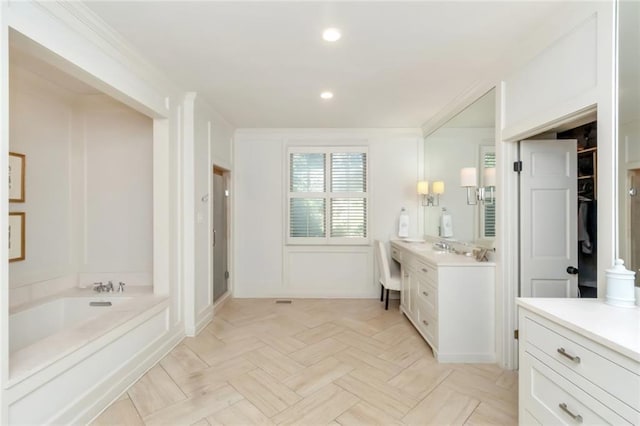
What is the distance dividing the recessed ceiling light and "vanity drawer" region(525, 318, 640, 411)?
6.97 ft

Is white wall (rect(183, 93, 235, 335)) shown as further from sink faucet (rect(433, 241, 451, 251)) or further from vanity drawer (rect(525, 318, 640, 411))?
vanity drawer (rect(525, 318, 640, 411))

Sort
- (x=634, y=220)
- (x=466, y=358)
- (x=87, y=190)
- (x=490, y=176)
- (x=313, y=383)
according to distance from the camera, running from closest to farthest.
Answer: (x=634, y=220), (x=313, y=383), (x=466, y=358), (x=490, y=176), (x=87, y=190)

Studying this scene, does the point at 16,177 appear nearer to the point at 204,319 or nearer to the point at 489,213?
the point at 204,319

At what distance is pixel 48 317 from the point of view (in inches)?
106

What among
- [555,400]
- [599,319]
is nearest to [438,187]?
[599,319]

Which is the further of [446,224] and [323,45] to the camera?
[446,224]

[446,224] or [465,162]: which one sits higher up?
[465,162]

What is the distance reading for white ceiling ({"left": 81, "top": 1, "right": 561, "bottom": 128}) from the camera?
180 centimetres

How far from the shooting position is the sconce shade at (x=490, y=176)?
268cm

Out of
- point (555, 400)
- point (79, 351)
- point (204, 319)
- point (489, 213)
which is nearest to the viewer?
point (555, 400)

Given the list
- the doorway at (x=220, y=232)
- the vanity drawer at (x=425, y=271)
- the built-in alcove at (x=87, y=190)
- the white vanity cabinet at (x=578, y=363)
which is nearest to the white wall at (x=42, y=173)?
the built-in alcove at (x=87, y=190)

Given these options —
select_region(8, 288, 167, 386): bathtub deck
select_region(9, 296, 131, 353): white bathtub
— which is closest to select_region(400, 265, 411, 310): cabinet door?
select_region(8, 288, 167, 386): bathtub deck

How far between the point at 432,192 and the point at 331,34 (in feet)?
9.03

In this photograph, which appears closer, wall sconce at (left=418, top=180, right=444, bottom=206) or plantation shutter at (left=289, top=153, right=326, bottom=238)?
wall sconce at (left=418, top=180, right=444, bottom=206)
